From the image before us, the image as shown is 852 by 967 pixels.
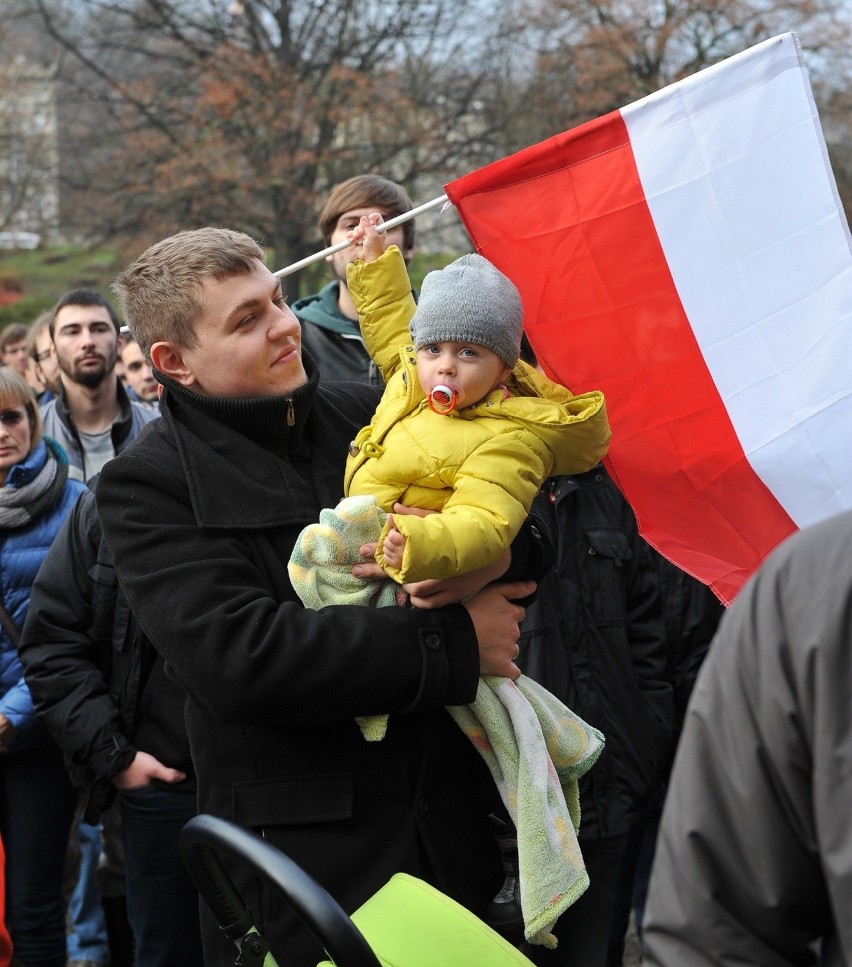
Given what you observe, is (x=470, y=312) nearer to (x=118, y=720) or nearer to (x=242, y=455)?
(x=242, y=455)

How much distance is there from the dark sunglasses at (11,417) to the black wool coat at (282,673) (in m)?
2.18

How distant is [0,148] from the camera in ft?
86.3


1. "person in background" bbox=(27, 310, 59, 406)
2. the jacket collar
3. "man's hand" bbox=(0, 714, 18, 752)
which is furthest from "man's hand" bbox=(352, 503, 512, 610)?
"person in background" bbox=(27, 310, 59, 406)

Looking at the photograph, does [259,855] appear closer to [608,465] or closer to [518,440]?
[518,440]

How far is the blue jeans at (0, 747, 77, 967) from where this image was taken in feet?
13.7

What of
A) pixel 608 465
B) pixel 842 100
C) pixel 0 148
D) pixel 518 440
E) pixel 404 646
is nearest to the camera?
pixel 404 646

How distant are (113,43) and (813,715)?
20.1m

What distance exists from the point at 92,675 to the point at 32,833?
79 centimetres

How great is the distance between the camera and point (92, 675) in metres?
3.73

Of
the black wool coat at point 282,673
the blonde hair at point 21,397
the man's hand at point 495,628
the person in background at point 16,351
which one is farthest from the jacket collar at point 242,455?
the person in background at point 16,351

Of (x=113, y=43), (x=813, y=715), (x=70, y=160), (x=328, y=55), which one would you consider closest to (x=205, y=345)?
(x=813, y=715)

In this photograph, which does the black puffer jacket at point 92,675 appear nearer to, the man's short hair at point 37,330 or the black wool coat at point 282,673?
the black wool coat at point 282,673

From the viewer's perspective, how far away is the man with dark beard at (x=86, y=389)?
5.71 meters

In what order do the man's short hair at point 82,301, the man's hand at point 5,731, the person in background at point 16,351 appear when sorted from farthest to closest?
1. the person in background at point 16,351
2. the man's short hair at point 82,301
3. the man's hand at point 5,731
